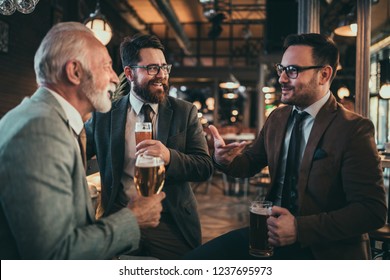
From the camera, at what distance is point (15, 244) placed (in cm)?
93

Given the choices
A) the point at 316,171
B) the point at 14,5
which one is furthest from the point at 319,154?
the point at 14,5

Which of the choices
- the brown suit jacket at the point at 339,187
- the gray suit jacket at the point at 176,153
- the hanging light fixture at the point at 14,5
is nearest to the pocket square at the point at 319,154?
the brown suit jacket at the point at 339,187

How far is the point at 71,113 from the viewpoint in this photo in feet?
3.49

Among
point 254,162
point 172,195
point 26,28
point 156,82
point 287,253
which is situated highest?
point 26,28

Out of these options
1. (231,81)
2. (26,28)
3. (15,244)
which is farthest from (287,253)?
(231,81)

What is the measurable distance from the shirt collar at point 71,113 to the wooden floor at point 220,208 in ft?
9.52

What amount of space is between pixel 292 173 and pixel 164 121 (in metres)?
0.59

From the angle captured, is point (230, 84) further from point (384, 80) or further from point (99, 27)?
point (99, 27)

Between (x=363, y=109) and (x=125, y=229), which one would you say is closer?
(x=125, y=229)

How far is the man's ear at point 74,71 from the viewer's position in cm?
102

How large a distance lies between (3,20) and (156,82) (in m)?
4.22

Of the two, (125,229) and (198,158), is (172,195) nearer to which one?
(198,158)

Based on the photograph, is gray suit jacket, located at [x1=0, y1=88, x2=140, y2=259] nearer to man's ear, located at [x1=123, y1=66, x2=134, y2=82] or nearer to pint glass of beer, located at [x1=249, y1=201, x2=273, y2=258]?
pint glass of beer, located at [x1=249, y1=201, x2=273, y2=258]

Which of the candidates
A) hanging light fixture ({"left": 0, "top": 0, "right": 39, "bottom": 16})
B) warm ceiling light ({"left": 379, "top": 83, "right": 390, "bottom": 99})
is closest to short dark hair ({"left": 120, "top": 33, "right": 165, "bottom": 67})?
hanging light fixture ({"left": 0, "top": 0, "right": 39, "bottom": 16})
